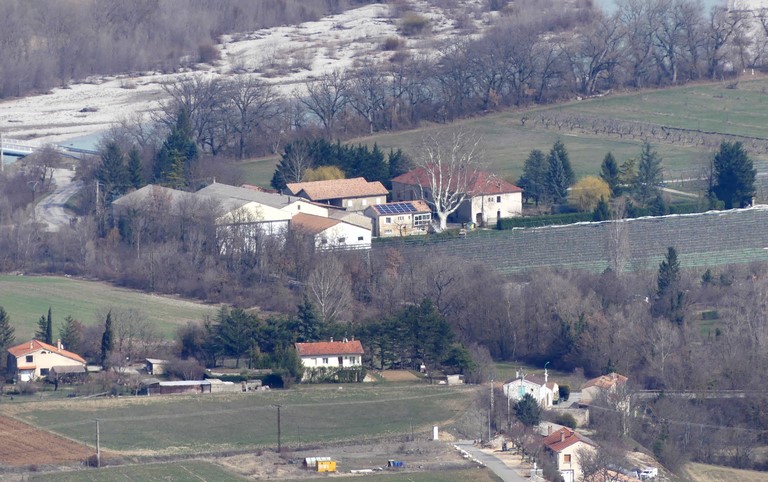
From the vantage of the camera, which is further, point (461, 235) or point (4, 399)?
point (461, 235)

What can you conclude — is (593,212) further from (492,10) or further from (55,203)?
(492,10)

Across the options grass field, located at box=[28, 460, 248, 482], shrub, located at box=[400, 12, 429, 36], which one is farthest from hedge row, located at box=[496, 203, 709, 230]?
shrub, located at box=[400, 12, 429, 36]

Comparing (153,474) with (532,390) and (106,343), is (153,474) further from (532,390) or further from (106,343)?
(532,390)

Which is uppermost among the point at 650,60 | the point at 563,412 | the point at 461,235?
the point at 650,60

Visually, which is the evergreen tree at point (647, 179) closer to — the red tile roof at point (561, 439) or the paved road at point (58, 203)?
the paved road at point (58, 203)

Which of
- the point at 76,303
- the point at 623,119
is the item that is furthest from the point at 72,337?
the point at 623,119

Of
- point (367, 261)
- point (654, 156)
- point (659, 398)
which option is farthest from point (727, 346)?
point (654, 156)

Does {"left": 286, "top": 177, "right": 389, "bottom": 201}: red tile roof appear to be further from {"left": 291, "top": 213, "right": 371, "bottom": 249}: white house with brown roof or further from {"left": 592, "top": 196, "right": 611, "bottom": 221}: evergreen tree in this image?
{"left": 592, "top": 196, "right": 611, "bottom": 221}: evergreen tree
